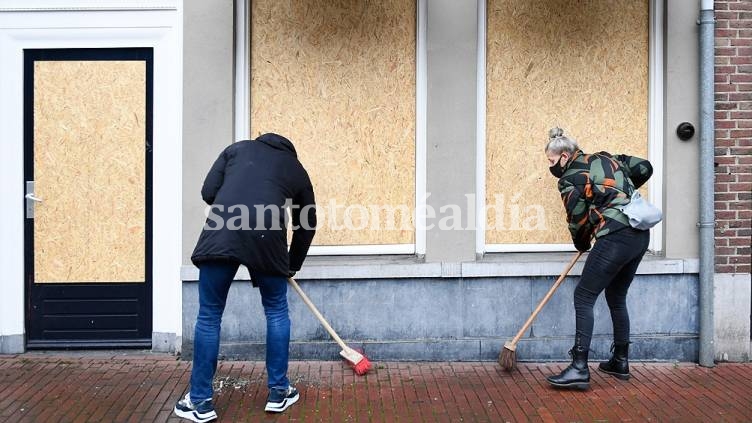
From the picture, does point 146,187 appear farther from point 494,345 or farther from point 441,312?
point 494,345

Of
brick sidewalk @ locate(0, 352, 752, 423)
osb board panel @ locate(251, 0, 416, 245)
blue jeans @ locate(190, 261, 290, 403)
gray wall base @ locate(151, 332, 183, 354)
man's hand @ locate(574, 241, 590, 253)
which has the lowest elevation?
brick sidewalk @ locate(0, 352, 752, 423)

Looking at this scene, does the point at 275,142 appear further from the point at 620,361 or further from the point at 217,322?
the point at 620,361

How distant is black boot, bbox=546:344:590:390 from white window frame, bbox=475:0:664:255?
1.10m

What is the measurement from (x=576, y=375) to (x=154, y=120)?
12.2ft

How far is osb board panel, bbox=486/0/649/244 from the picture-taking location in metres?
6.04

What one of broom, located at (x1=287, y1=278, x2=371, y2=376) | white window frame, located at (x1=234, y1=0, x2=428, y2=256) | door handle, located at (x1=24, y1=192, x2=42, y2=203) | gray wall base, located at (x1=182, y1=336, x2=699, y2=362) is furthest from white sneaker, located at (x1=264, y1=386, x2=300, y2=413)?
door handle, located at (x1=24, y1=192, x2=42, y2=203)

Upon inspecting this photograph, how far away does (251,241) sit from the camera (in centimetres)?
445

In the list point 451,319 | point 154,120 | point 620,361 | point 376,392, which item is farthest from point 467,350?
point 154,120

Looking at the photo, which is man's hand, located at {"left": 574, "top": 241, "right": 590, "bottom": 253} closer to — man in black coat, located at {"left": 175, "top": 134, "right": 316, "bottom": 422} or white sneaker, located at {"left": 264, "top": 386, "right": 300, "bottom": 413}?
man in black coat, located at {"left": 175, "top": 134, "right": 316, "bottom": 422}

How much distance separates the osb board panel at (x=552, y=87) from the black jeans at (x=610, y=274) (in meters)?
0.97

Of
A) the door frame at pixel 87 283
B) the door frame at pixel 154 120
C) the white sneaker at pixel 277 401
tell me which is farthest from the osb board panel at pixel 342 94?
the white sneaker at pixel 277 401

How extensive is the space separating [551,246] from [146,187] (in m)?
3.29

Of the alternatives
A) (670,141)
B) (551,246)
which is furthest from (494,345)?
(670,141)

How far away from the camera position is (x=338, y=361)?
5.87 metres
